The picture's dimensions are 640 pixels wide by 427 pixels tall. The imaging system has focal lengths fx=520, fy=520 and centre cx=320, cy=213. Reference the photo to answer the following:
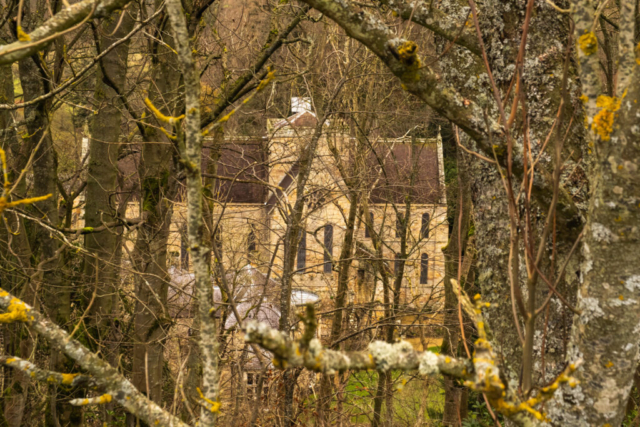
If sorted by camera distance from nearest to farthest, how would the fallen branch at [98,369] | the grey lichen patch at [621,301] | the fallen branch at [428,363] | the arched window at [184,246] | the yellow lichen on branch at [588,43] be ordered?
the fallen branch at [428,363]
the yellow lichen on branch at [588,43]
the grey lichen patch at [621,301]
the fallen branch at [98,369]
the arched window at [184,246]

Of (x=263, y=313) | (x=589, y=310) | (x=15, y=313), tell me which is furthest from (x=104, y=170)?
(x=589, y=310)

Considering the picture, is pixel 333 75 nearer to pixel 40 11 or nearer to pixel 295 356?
pixel 40 11

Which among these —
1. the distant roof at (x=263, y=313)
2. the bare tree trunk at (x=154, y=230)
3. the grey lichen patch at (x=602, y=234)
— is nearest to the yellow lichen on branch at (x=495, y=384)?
the grey lichen patch at (x=602, y=234)

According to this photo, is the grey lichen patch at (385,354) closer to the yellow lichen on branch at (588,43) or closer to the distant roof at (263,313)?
the yellow lichen on branch at (588,43)

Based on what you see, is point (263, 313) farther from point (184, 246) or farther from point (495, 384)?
point (495, 384)

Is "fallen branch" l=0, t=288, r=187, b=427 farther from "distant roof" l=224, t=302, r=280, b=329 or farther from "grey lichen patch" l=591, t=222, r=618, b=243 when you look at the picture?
"distant roof" l=224, t=302, r=280, b=329

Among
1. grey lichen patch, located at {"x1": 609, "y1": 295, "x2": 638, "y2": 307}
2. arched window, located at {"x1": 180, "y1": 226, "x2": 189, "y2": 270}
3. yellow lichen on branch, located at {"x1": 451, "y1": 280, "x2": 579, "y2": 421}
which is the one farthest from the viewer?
arched window, located at {"x1": 180, "y1": 226, "x2": 189, "y2": 270}

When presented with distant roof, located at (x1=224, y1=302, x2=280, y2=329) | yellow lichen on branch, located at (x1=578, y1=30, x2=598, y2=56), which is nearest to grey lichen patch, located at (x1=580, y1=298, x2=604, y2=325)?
yellow lichen on branch, located at (x1=578, y1=30, x2=598, y2=56)

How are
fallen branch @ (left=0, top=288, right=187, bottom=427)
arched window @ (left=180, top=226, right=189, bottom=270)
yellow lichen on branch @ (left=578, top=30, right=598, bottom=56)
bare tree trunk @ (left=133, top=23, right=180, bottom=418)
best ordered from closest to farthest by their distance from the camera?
yellow lichen on branch @ (left=578, top=30, right=598, bottom=56) < fallen branch @ (left=0, top=288, right=187, bottom=427) < bare tree trunk @ (left=133, top=23, right=180, bottom=418) < arched window @ (left=180, top=226, right=189, bottom=270)

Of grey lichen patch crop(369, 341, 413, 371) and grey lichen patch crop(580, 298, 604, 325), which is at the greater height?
grey lichen patch crop(580, 298, 604, 325)

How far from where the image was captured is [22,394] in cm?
650

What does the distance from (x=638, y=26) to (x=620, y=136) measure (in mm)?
3530

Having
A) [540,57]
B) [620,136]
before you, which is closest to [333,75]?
[540,57]

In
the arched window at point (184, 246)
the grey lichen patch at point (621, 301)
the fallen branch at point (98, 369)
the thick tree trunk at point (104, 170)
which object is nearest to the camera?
the grey lichen patch at point (621, 301)
